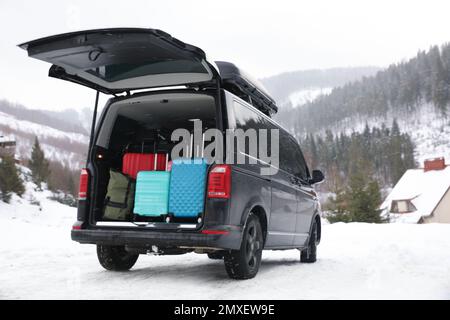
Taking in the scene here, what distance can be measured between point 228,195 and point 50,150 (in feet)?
512

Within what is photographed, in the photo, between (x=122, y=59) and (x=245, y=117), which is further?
(x=245, y=117)

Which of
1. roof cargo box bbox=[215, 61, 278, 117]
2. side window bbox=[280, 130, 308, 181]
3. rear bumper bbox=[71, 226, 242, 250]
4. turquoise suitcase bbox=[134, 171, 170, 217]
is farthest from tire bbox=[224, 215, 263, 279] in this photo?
roof cargo box bbox=[215, 61, 278, 117]

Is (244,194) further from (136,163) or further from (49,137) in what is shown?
(49,137)

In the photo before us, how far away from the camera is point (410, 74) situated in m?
150

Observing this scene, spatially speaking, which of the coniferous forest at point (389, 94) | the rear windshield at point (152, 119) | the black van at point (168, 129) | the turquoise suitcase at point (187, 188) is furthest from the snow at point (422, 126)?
the turquoise suitcase at point (187, 188)

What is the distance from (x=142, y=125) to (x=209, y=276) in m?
2.28

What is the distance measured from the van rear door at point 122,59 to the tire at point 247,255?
1743 mm

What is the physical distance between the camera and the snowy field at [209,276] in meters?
4.46

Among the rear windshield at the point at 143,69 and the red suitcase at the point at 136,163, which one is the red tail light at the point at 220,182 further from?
the red suitcase at the point at 136,163

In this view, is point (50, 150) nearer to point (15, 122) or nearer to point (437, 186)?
point (15, 122)

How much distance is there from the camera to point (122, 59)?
5.23 meters

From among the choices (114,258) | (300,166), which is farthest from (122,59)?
(300,166)

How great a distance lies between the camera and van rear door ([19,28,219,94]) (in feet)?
15.0
